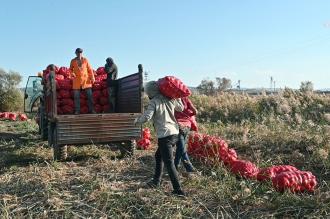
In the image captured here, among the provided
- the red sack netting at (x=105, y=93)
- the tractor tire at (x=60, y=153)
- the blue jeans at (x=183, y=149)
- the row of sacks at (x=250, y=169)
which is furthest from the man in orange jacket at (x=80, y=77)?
the blue jeans at (x=183, y=149)

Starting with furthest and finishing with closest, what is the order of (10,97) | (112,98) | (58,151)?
(10,97) < (112,98) < (58,151)

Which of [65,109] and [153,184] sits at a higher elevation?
[65,109]

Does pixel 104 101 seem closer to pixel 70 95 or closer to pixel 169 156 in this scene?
pixel 70 95

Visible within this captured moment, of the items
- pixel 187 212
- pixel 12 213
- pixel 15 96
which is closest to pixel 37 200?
pixel 12 213

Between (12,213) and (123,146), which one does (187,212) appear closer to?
(12,213)

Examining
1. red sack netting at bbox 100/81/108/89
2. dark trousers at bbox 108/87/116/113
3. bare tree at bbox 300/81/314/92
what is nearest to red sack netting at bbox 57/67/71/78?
red sack netting at bbox 100/81/108/89

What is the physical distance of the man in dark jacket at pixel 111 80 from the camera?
1123 centimetres

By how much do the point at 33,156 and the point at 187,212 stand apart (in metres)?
5.37

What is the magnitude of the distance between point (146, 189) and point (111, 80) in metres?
5.16

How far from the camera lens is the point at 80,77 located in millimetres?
10891

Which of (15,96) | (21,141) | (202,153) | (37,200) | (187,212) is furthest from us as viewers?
(15,96)

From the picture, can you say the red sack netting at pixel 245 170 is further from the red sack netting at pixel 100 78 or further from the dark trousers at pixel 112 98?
the red sack netting at pixel 100 78

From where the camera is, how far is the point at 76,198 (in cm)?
614

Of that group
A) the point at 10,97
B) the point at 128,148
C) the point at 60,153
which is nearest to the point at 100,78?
the point at 128,148
